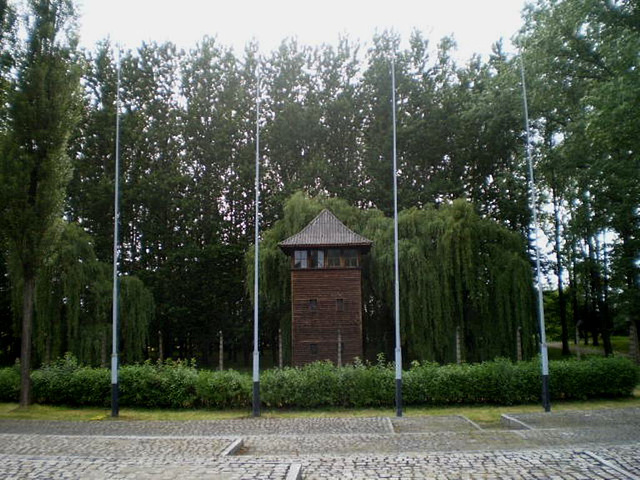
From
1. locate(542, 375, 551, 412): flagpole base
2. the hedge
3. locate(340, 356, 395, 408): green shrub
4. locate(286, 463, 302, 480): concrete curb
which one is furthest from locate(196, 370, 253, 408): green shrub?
locate(286, 463, 302, 480): concrete curb

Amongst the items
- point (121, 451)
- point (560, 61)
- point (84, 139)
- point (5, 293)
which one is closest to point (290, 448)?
point (121, 451)

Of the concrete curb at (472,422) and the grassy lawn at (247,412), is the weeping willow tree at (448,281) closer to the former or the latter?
the grassy lawn at (247,412)

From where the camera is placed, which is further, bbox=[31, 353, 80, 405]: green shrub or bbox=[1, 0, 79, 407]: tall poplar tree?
bbox=[31, 353, 80, 405]: green shrub

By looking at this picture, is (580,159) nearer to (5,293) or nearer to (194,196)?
(194,196)

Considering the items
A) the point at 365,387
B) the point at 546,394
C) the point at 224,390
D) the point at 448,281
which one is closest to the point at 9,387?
the point at 224,390

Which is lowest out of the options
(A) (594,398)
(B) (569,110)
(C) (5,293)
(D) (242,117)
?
(A) (594,398)

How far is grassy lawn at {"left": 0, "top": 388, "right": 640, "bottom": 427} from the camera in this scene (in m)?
18.3

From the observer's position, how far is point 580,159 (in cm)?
2777

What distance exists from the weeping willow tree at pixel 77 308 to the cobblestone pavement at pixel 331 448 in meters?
13.0

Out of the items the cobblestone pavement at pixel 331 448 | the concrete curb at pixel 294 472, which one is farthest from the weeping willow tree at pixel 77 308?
the concrete curb at pixel 294 472

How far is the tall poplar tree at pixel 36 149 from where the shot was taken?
19656mm

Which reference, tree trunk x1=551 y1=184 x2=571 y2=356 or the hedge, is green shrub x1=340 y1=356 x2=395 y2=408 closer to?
the hedge

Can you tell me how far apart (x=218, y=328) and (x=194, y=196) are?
9.82 metres

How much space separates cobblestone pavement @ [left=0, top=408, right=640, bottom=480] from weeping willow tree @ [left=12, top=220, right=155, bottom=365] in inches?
513
